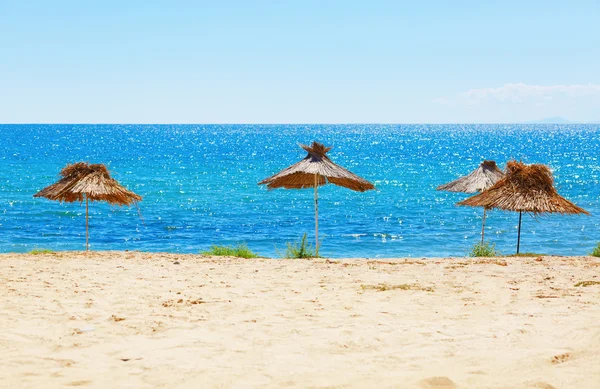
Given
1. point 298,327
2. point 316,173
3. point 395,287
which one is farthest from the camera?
point 316,173

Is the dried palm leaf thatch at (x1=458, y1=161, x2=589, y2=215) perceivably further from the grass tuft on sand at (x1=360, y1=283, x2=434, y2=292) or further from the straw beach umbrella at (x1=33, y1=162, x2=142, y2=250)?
the straw beach umbrella at (x1=33, y1=162, x2=142, y2=250)

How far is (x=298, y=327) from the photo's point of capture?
7160mm

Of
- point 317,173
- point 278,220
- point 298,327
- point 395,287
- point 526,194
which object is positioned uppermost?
point 317,173

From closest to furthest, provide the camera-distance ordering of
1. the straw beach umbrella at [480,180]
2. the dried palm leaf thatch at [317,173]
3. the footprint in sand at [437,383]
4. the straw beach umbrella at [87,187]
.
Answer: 1. the footprint in sand at [437,383]
2. the dried palm leaf thatch at [317,173]
3. the straw beach umbrella at [87,187]
4. the straw beach umbrella at [480,180]

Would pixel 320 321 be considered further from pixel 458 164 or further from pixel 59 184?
pixel 458 164

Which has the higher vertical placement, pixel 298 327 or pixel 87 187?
pixel 87 187

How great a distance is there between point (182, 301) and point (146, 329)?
1389mm

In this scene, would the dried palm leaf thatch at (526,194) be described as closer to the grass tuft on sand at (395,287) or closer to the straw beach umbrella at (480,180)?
the straw beach umbrella at (480,180)

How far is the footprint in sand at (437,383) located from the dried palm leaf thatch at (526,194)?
9.60 metres

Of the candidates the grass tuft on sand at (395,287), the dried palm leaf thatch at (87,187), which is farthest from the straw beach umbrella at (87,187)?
the grass tuft on sand at (395,287)

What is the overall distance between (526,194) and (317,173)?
4.95 metres

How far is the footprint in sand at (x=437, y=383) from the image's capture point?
5219 mm

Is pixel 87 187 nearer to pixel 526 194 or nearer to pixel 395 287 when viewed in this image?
pixel 395 287

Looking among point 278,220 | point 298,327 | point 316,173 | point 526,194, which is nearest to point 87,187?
point 316,173
